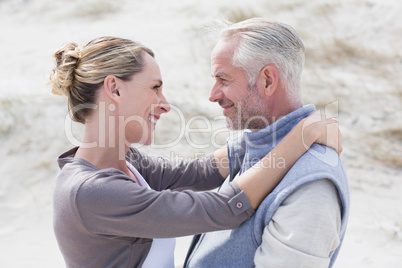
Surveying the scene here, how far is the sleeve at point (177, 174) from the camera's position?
2.49m

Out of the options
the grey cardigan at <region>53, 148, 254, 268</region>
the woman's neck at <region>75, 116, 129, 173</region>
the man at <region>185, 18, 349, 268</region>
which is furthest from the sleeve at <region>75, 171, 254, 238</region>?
the woman's neck at <region>75, 116, 129, 173</region>

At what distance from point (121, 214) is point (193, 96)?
489 cm

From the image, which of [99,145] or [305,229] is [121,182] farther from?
[305,229]

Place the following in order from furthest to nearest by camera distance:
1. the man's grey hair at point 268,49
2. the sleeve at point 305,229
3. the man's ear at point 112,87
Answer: the man's ear at point 112,87
the man's grey hair at point 268,49
the sleeve at point 305,229

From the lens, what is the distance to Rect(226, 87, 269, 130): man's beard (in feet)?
6.46

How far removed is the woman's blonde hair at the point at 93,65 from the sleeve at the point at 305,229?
0.94 meters

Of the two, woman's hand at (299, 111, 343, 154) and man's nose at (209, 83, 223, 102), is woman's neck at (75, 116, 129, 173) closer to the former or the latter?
man's nose at (209, 83, 223, 102)

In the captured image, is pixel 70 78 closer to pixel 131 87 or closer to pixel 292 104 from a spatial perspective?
pixel 131 87

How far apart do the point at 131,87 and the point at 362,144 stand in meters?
4.38

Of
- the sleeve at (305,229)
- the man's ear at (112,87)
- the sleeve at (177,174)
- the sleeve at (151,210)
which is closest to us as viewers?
the sleeve at (305,229)

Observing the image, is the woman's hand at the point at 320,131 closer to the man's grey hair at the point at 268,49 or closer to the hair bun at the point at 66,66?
the man's grey hair at the point at 268,49

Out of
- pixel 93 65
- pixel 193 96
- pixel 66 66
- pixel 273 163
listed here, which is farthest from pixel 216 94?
pixel 193 96

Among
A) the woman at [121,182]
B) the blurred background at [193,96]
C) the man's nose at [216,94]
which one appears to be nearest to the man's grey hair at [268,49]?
the man's nose at [216,94]

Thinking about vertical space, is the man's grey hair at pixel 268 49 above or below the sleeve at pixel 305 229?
above
